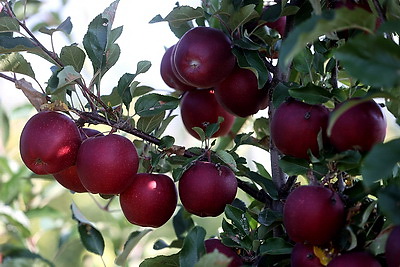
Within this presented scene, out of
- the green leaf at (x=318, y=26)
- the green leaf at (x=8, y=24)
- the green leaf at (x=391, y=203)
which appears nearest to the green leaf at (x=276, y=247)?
the green leaf at (x=391, y=203)

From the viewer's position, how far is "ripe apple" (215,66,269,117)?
1.58 m

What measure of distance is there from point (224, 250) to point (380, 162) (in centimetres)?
51

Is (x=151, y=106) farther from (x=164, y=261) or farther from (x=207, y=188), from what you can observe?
(x=164, y=261)

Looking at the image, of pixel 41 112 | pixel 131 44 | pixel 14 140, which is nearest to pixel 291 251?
pixel 41 112

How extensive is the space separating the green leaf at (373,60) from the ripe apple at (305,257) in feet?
1.25

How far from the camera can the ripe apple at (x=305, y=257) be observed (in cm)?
117

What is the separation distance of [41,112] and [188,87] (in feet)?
1.52

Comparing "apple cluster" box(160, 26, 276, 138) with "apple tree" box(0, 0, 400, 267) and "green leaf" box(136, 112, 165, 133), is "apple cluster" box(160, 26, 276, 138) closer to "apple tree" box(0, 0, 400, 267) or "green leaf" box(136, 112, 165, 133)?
"apple tree" box(0, 0, 400, 267)

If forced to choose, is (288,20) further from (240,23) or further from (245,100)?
(245,100)

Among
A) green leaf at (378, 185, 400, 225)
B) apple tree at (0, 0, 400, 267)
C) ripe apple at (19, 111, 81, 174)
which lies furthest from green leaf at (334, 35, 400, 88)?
ripe apple at (19, 111, 81, 174)

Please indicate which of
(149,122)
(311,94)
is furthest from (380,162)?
(149,122)

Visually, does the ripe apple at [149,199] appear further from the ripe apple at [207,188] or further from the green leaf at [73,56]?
the green leaf at [73,56]

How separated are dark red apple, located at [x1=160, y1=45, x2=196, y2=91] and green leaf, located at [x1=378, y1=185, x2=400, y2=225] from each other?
0.84 metres

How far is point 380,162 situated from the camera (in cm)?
94
